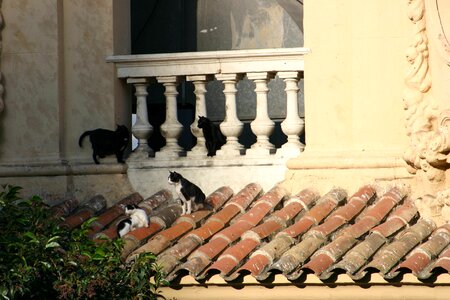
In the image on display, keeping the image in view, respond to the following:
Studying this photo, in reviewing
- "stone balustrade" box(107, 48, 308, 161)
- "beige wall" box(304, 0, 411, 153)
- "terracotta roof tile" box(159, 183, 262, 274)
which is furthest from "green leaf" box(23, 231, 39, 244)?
"beige wall" box(304, 0, 411, 153)

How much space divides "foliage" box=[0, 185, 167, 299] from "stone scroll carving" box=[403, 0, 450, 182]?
224cm

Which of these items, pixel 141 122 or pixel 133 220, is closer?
pixel 133 220

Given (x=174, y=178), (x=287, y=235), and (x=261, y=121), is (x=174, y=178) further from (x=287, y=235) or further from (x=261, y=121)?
(x=287, y=235)

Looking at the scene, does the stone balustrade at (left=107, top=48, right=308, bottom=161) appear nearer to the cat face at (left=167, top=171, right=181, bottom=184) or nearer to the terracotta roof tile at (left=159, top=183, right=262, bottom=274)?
the terracotta roof tile at (left=159, top=183, right=262, bottom=274)

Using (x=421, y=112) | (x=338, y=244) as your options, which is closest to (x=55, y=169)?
(x=338, y=244)

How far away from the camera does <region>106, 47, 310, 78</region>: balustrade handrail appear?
15.7 m

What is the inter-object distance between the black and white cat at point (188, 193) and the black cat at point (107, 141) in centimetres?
86

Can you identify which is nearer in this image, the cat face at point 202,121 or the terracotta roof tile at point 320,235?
the terracotta roof tile at point 320,235

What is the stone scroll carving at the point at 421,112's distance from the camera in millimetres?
14555

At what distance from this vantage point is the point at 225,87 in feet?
52.5

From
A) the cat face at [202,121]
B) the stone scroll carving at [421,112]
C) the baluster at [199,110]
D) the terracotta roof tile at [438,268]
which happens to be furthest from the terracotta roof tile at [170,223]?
the terracotta roof tile at [438,268]

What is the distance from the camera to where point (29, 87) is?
1622 centimetres

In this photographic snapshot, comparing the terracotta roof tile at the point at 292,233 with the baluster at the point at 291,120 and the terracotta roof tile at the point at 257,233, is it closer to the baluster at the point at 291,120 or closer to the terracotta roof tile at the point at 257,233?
the terracotta roof tile at the point at 257,233

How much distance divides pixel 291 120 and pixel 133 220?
164 cm
